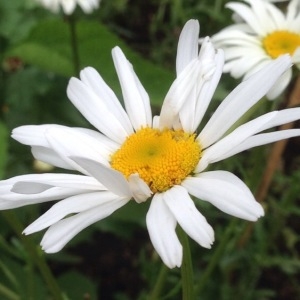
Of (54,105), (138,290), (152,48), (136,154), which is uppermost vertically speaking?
(136,154)

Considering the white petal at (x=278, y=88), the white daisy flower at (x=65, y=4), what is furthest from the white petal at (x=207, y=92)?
the white daisy flower at (x=65, y=4)

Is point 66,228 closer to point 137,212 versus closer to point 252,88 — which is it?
point 252,88

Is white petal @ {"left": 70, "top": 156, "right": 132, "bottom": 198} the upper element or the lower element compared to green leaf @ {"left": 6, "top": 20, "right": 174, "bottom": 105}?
upper

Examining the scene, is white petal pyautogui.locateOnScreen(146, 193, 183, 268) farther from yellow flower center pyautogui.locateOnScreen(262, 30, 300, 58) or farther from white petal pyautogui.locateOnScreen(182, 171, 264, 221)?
yellow flower center pyautogui.locateOnScreen(262, 30, 300, 58)

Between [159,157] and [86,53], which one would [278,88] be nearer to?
[159,157]

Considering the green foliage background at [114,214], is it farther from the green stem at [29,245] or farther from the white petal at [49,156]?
the white petal at [49,156]

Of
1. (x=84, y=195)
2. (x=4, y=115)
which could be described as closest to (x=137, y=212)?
(x=4, y=115)

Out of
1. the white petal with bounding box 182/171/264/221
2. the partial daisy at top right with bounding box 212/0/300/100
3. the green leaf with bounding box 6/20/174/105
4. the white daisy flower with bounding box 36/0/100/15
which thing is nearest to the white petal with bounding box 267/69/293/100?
the partial daisy at top right with bounding box 212/0/300/100

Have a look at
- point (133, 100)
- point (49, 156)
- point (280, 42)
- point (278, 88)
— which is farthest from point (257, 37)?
point (49, 156)

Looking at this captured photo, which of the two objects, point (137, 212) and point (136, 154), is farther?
point (137, 212)
